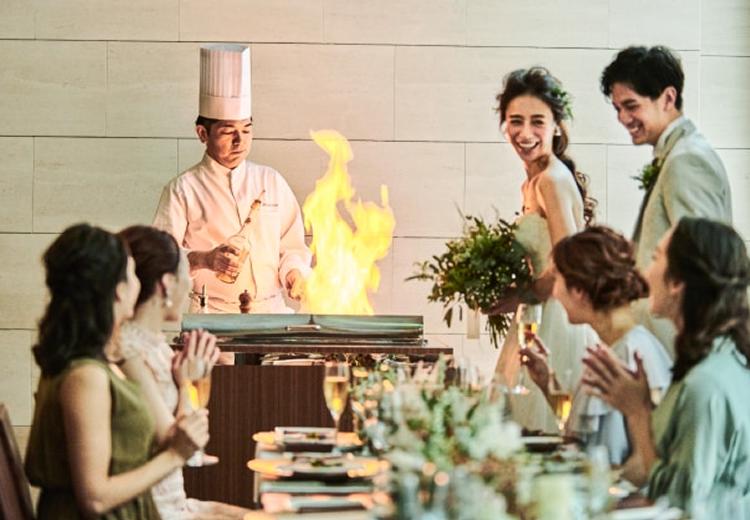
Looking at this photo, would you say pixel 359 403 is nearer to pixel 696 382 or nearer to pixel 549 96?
pixel 696 382

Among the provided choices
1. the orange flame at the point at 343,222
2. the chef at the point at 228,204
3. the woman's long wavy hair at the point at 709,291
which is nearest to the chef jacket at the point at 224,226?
the chef at the point at 228,204

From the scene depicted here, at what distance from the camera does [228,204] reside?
22.3 ft

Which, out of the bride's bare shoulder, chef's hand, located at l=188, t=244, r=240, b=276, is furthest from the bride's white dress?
chef's hand, located at l=188, t=244, r=240, b=276

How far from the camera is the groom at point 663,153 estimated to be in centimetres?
433

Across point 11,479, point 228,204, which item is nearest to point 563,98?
point 228,204

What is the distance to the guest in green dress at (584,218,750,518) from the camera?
2949 mm

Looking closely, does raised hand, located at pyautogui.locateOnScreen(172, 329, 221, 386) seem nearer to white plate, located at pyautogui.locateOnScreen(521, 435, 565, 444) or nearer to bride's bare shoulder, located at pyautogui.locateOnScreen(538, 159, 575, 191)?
white plate, located at pyautogui.locateOnScreen(521, 435, 565, 444)

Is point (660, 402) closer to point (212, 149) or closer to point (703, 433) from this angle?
point (703, 433)

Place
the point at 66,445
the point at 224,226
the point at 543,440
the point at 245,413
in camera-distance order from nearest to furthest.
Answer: the point at 66,445
the point at 543,440
the point at 245,413
the point at 224,226

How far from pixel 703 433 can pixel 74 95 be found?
5255 millimetres

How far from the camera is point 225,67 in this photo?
664cm

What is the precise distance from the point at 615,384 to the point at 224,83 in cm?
368

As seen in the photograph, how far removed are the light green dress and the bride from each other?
1.95 metres

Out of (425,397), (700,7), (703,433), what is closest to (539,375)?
(425,397)
